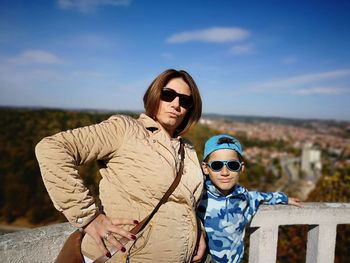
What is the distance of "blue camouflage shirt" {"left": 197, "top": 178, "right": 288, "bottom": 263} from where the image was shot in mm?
2152

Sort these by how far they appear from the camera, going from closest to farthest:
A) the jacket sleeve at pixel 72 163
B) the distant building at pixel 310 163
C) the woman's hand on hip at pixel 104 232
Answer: the jacket sleeve at pixel 72 163
the woman's hand on hip at pixel 104 232
the distant building at pixel 310 163

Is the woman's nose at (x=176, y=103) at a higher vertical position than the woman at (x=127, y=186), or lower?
higher

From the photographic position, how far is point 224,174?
2.22 meters

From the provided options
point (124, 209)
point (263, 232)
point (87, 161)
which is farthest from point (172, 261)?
point (263, 232)

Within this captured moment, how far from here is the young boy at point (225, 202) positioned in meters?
2.16

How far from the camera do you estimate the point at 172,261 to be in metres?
1.63

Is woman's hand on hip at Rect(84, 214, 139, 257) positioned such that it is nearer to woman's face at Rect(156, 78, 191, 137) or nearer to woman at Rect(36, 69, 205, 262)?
woman at Rect(36, 69, 205, 262)

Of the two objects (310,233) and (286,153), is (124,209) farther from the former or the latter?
(286,153)

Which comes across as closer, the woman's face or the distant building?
the woman's face

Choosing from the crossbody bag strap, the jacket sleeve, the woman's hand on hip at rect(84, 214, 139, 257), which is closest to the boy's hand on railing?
the crossbody bag strap

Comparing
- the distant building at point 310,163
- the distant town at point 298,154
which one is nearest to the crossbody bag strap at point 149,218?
the distant town at point 298,154

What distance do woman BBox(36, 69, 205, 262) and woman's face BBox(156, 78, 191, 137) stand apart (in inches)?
0.9

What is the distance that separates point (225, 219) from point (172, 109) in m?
0.95

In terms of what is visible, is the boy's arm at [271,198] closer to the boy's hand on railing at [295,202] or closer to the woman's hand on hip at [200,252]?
the boy's hand on railing at [295,202]
